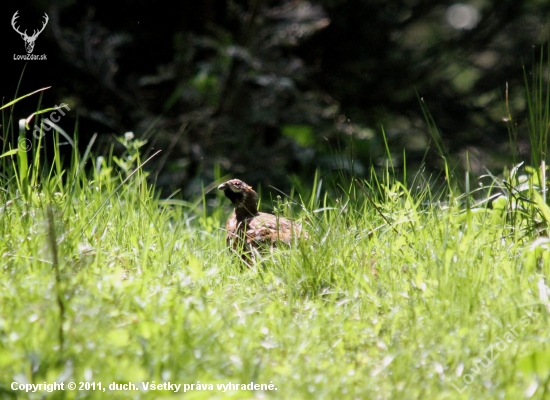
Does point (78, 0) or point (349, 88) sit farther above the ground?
point (78, 0)

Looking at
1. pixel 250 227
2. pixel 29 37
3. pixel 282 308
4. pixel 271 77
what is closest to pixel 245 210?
pixel 250 227

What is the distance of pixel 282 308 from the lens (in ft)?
8.71

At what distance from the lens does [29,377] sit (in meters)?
1.98

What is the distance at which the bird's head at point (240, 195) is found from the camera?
3995 millimetres

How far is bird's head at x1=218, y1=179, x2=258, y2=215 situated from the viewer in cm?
399

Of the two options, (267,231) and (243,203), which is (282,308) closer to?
(267,231)

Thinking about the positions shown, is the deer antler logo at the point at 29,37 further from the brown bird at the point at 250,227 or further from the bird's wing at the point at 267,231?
the bird's wing at the point at 267,231

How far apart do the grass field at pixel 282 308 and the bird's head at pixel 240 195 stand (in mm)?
648

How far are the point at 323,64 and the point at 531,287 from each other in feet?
15.1

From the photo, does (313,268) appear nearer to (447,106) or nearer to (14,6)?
(14,6)

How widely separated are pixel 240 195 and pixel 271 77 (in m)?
2.24

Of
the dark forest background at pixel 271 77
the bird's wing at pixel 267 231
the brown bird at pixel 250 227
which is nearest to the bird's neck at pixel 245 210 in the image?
the brown bird at pixel 250 227

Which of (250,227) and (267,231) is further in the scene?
(250,227)

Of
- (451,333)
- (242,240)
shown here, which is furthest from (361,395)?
(242,240)
